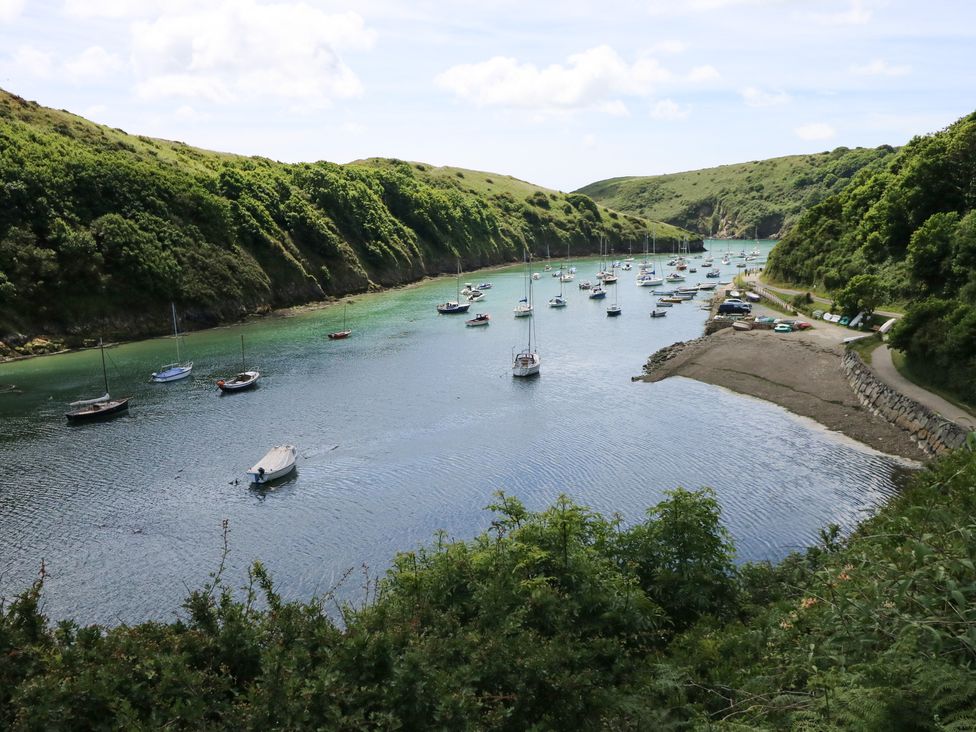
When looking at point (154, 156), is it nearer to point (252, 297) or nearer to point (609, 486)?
point (252, 297)

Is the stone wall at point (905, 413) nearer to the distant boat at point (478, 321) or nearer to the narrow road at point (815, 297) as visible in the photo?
the narrow road at point (815, 297)

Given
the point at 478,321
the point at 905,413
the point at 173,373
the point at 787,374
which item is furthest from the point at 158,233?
the point at 905,413

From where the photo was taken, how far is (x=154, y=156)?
390 feet

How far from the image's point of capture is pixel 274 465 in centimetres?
4266

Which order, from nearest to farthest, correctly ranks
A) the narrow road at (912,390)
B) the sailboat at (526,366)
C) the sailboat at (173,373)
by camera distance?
the narrow road at (912,390) < the sailboat at (173,373) < the sailboat at (526,366)

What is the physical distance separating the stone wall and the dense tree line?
23.7m

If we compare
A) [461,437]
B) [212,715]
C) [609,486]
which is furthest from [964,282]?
[212,715]

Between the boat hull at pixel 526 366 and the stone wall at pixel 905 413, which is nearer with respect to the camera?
the stone wall at pixel 905 413

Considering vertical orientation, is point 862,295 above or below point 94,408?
above

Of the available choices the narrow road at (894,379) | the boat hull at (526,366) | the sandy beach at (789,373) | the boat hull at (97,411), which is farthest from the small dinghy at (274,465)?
the narrow road at (894,379)

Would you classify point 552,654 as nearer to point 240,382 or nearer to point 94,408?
point 94,408

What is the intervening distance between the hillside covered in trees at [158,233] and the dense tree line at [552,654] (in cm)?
7972

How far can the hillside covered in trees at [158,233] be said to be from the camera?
271 ft

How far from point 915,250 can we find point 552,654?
61772mm
